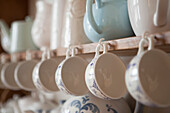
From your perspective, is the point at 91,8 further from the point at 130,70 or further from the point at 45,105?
the point at 45,105

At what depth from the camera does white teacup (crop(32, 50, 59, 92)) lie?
73cm

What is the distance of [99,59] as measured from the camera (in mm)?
511

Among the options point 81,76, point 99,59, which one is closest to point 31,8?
point 81,76

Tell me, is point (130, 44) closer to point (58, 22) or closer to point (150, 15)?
point (150, 15)

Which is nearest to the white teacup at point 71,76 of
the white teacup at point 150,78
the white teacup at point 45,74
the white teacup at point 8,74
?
the white teacup at point 45,74

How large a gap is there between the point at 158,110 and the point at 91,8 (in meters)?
0.37

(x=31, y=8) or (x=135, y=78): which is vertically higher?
(x=31, y=8)

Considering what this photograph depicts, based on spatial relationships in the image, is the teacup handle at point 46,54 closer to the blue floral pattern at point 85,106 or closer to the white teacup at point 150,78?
the blue floral pattern at point 85,106

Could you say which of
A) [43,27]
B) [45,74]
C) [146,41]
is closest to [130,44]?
[146,41]

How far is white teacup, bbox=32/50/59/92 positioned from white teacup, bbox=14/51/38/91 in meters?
0.16

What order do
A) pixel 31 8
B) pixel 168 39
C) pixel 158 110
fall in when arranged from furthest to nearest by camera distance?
1. pixel 31 8
2. pixel 158 110
3. pixel 168 39

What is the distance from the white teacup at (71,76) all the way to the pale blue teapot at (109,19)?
0.12 m

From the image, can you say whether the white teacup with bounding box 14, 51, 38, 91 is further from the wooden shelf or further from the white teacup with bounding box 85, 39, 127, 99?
the white teacup with bounding box 85, 39, 127, 99

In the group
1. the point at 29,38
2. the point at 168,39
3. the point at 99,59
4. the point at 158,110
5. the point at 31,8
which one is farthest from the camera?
the point at 31,8
